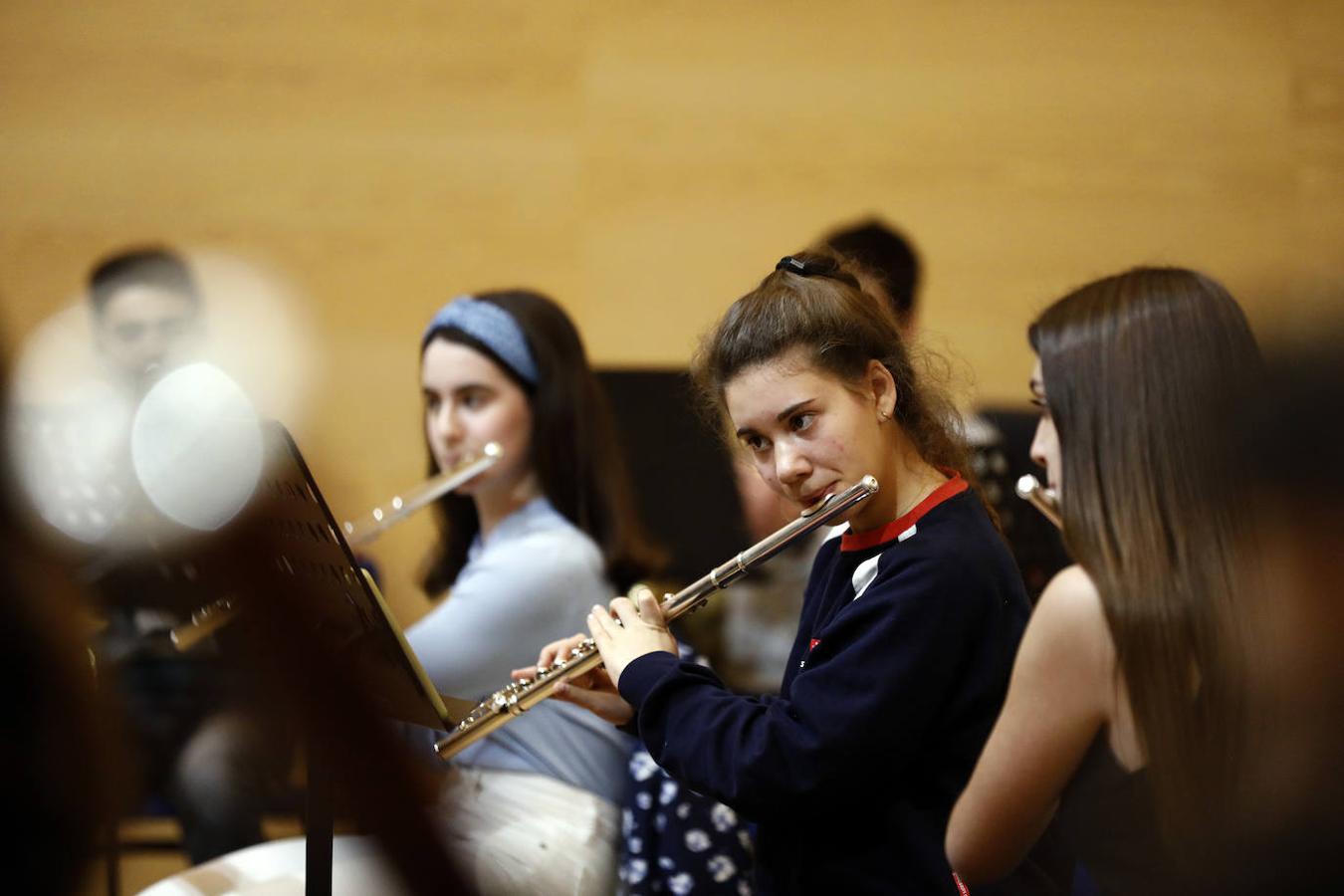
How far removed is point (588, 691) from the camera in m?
1.42

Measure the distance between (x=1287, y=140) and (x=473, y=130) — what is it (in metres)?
2.09

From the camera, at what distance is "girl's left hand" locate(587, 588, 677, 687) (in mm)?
1316

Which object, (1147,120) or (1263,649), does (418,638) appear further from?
(1147,120)

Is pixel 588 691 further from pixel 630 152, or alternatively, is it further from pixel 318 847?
pixel 630 152

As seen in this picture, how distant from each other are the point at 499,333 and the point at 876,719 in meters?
1.02

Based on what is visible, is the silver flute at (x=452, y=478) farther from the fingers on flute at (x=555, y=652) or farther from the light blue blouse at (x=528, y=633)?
the fingers on flute at (x=555, y=652)

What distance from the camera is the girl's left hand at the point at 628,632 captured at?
4.32 feet

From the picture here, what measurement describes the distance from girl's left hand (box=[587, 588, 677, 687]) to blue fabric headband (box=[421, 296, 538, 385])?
27.3 inches

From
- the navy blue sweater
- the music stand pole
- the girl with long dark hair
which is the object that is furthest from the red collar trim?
the music stand pole

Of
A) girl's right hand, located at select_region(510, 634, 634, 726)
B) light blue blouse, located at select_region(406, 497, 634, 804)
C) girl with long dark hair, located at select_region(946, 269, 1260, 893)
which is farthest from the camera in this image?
light blue blouse, located at select_region(406, 497, 634, 804)

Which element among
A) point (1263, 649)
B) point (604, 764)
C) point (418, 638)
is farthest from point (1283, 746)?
point (418, 638)

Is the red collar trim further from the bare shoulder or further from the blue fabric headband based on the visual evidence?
the blue fabric headband

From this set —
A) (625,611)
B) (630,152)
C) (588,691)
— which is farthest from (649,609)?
(630,152)

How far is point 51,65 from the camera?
3611 millimetres
